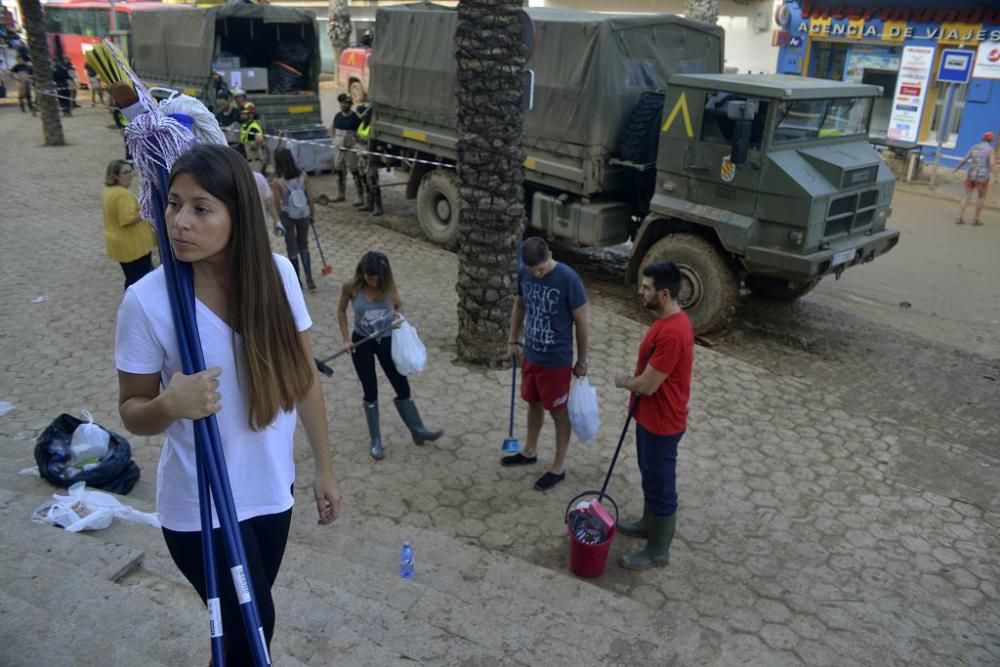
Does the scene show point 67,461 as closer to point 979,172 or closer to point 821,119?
point 821,119

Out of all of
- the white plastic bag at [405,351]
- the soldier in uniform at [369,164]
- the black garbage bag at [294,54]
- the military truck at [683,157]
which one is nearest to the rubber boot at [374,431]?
the white plastic bag at [405,351]

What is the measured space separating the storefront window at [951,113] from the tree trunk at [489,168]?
14.9 meters

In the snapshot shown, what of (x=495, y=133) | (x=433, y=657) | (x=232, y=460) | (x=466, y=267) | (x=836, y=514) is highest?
(x=495, y=133)

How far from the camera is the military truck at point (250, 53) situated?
16250mm

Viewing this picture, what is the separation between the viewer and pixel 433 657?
3.22 m

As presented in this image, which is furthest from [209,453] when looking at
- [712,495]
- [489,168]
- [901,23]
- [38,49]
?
[901,23]

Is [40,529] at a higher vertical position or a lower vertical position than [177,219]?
lower

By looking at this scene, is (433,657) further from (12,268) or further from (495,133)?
(12,268)

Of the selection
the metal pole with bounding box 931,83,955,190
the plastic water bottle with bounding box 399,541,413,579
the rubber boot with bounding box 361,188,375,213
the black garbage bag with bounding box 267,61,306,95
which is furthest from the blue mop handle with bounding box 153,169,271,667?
the metal pole with bounding box 931,83,955,190

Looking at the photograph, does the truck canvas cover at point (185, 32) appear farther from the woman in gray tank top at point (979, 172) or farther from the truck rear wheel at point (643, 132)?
the woman in gray tank top at point (979, 172)

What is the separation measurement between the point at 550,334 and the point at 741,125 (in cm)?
388

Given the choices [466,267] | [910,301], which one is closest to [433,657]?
[466,267]

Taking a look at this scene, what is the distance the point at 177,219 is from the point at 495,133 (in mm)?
5247

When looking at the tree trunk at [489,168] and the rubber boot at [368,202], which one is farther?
the rubber boot at [368,202]
